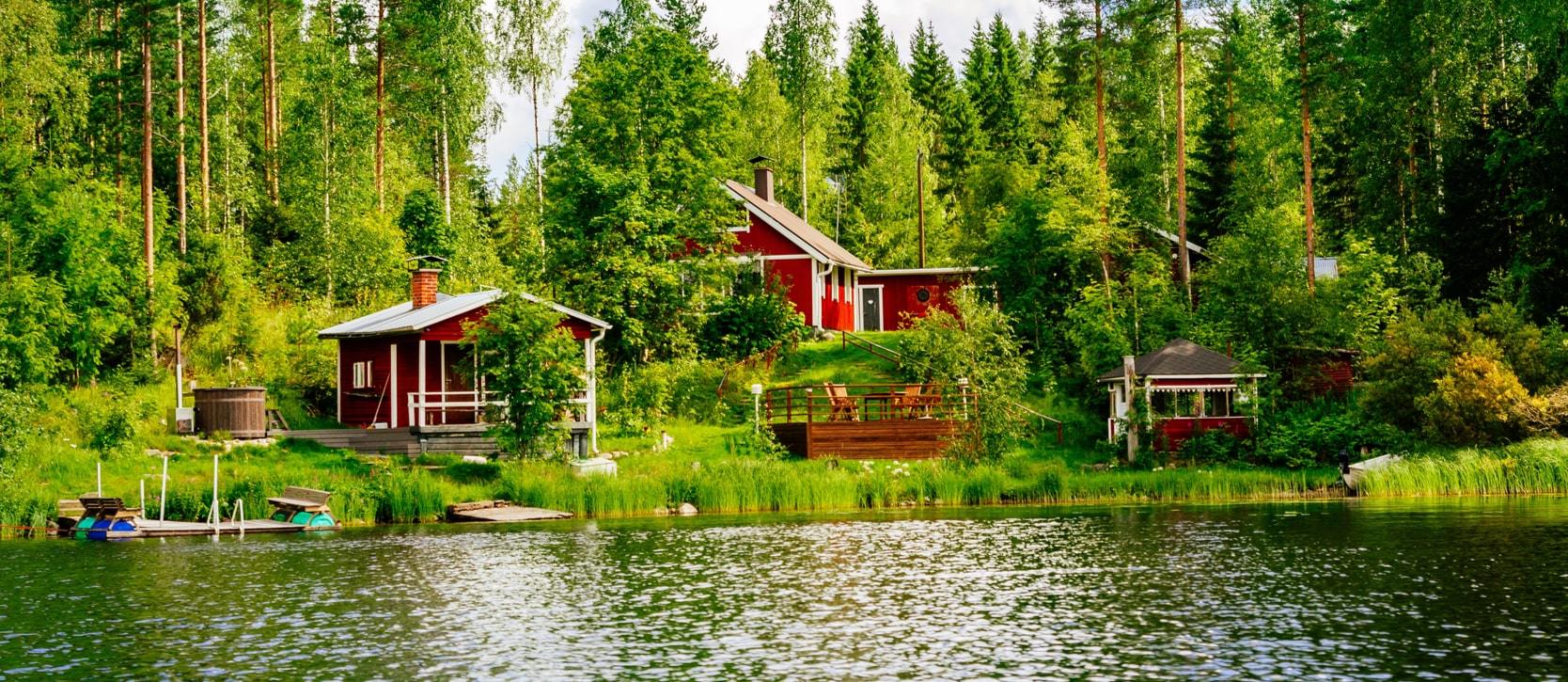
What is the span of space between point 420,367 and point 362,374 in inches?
133

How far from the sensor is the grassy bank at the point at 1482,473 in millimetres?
34625

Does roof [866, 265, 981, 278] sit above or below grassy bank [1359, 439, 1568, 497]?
above

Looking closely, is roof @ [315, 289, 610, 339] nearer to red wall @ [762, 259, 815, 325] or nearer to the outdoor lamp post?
the outdoor lamp post

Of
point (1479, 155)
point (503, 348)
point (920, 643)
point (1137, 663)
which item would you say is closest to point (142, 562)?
point (503, 348)

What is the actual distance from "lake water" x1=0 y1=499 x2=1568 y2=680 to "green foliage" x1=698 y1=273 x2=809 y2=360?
67.2 feet

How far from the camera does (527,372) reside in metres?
35.8

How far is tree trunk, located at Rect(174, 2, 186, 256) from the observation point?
46.7m

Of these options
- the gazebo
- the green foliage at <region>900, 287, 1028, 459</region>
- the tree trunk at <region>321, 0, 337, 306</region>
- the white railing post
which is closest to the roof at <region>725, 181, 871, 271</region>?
the green foliage at <region>900, 287, 1028, 459</region>

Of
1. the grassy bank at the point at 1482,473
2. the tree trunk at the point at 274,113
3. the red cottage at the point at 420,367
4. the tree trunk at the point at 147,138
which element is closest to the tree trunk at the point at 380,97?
the tree trunk at the point at 274,113

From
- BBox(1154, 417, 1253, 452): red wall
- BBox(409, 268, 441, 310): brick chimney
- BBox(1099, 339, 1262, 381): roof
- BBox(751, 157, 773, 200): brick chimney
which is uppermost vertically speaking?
BBox(751, 157, 773, 200): brick chimney

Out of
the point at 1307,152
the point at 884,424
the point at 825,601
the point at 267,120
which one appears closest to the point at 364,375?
the point at 884,424

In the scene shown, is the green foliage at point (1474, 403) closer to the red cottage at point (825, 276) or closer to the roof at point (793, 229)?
the red cottage at point (825, 276)

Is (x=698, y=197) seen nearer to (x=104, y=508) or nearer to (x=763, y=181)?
(x=763, y=181)

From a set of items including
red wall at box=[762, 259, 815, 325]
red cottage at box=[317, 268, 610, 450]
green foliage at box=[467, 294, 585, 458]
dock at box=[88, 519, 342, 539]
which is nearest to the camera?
dock at box=[88, 519, 342, 539]
